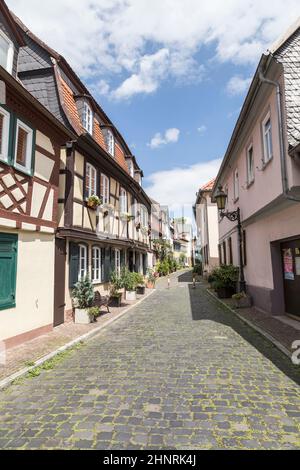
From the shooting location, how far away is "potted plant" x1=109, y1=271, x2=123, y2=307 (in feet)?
43.4

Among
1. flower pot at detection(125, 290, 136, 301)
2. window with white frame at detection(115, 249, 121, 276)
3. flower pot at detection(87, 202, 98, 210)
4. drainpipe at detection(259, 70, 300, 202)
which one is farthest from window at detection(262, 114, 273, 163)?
flower pot at detection(125, 290, 136, 301)

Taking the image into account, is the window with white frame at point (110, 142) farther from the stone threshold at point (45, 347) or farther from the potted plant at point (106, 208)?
the stone threshold at point (45, 347)

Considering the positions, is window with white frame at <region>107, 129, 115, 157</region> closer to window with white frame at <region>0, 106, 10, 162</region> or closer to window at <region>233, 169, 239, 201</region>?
window at <region>233, 169, 239, 201</region>

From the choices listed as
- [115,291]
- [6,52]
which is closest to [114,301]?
[115,291]

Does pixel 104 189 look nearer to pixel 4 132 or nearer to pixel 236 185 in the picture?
pixel 236 185

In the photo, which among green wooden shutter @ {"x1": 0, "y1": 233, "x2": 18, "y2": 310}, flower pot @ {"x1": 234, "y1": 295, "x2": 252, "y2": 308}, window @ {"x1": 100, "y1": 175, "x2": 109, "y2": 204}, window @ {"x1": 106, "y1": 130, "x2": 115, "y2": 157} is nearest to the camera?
green wooden shutter @ {"x1": 0, "y1": 233, "x2": 18, "y2": 310}

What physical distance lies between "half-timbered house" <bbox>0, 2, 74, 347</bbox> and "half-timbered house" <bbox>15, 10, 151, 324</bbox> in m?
0.84

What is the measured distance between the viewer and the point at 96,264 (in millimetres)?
12734

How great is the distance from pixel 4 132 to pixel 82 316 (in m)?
5.68

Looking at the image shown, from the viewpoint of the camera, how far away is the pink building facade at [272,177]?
22.6ft

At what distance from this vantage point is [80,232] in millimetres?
10086

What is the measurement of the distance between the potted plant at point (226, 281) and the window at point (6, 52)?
1165cm

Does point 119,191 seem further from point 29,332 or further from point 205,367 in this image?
point 205,367
